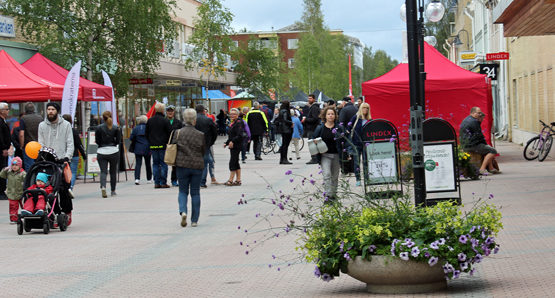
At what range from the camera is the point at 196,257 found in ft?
27.4

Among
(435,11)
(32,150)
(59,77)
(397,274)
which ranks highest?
(435,11)

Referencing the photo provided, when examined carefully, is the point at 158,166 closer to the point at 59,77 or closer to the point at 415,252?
the point at 59,77

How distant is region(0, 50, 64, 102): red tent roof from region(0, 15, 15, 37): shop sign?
478cm

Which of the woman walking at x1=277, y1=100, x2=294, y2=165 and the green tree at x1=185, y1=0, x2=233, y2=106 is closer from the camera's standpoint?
the woman walking at x1=277, y1=100, x2=294, y2=165

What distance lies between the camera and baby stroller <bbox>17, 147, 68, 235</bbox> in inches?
417

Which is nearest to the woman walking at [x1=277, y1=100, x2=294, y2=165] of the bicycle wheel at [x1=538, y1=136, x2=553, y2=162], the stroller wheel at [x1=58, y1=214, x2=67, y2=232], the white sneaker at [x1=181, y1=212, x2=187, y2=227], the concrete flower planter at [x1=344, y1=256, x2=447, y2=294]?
the bicycle wheel at [x1=538, y1=136, x2=553, y2=162]

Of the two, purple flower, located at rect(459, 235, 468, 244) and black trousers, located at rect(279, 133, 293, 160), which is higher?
black trousers, located at rect(279, 133, 293, 160)

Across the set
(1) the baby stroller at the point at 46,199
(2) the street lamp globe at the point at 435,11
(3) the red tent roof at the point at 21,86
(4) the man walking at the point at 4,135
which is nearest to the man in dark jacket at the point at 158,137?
(3) the red tent roof at the point at 21,86

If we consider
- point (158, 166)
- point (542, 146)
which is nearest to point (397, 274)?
point (158, 166)

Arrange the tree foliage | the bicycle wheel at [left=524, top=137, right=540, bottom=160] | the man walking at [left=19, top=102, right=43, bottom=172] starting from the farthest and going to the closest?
1. the tree foliage
2. the bicycle wheel at [left=524, top=137, right=540, bottom=160]
3. the man walking at [left=19, top=102, right=43, bottom=172]

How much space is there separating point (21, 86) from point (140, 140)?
3.01m

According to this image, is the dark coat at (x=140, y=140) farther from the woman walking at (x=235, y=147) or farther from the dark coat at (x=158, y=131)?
the woman walking at (x=235, y=147)

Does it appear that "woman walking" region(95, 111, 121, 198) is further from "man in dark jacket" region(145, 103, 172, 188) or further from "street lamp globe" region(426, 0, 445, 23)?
"street lamp globe" region(426, 0, 445, 23)

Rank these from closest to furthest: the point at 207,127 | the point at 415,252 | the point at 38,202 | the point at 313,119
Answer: the point at 415,252
the point at 38,202
the point at 207,127
the point at 313,119
